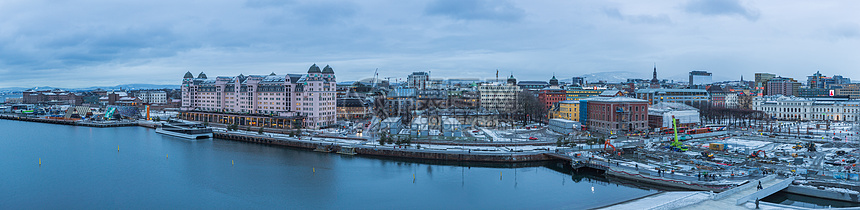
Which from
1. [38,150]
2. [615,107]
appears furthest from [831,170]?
[38,150]

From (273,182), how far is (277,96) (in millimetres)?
22930

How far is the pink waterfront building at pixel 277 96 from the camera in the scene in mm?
39594

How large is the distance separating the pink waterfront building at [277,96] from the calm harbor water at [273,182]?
10992mm

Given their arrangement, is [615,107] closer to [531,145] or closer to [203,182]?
[531,145]

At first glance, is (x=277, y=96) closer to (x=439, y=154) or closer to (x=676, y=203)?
(x=439, y=154)

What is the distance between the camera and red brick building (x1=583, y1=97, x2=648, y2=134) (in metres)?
35.2

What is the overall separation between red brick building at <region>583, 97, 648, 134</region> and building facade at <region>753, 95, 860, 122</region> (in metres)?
21.9

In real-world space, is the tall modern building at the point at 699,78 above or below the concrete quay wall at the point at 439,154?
above

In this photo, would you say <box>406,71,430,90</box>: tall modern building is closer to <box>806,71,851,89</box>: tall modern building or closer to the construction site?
<box>806,71,851,89</box>: tall modern building

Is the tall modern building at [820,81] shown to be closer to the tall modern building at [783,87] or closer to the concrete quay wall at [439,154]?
the tall modern building at [783,87]

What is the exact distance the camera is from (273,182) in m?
20.0

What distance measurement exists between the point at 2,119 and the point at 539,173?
204 ft

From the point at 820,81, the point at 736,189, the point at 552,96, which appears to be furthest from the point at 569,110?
the point at 820,81

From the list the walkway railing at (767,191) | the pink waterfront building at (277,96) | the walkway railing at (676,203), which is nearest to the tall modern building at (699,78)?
the pink waterfront building at (277,96)
